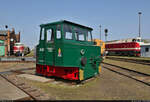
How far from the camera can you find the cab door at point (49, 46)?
6.19m

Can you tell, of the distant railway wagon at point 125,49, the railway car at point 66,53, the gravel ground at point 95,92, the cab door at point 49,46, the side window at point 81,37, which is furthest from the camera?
the distant railway wagon at point 125,49

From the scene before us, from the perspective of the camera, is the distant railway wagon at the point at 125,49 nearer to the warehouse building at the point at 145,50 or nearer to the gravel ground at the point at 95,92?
the warehouse building at the point at 145,50

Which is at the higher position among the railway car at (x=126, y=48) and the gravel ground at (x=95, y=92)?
the railway car at (x=126, y=48)

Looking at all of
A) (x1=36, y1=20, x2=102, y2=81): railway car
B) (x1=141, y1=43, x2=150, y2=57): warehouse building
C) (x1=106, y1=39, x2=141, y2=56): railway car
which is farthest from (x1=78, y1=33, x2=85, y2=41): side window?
(x1=141, y1=43, x2=150, y2=57): warehouse building

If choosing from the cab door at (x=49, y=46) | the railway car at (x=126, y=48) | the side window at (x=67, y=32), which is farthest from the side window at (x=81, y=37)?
the railway car at (x=126, y=48)

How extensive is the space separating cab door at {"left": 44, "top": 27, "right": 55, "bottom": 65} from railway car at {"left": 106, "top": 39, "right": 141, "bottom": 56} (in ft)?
76.5

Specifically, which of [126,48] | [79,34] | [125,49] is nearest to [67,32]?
[79,34]

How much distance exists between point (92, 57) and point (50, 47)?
210 centimetres

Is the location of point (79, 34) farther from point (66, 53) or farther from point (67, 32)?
point (66, 53)

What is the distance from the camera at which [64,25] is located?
593cm

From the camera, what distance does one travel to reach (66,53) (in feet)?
18.5

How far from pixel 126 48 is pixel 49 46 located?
80.7 ft

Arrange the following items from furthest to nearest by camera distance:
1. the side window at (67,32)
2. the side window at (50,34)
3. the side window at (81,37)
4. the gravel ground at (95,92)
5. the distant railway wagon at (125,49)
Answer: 1. the distant railway wagon at (125,49)
2. the side window at (81,37)
3. the side window at (50,34)
4. the side window at (67,32)
5. the gravel ground at (95,92)

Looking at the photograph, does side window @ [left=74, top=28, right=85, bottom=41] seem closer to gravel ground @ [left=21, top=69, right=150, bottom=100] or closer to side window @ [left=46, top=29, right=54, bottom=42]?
side window @ [left=46, top=29, right=54, bottom=42]
